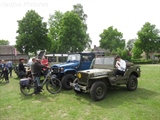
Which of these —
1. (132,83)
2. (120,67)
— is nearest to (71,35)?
(132,83)

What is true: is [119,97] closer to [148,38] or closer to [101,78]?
[101,78]

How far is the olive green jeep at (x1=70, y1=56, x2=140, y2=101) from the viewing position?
5.76 meters

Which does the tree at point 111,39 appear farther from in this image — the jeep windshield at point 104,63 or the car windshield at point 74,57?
the jeep windshield at point 104,63

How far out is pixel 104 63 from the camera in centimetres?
700

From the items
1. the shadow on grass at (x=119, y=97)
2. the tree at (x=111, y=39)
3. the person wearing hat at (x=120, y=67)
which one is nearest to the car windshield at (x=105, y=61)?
the person wearing hat at (x=120, y=67)

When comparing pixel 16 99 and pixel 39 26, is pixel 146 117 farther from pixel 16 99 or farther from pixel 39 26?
pixel 39 26

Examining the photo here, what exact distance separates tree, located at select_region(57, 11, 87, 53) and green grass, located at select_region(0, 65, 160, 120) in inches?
918

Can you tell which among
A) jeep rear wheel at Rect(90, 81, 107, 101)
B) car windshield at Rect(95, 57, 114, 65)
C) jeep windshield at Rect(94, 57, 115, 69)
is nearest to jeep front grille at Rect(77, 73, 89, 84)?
jeep rear wheel at Rect(90, 81, 107, 101)

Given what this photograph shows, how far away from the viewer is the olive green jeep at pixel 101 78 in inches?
227

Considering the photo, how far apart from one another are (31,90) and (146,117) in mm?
5519

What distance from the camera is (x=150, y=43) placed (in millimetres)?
42562

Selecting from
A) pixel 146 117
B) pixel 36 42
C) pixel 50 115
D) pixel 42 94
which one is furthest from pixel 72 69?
pixel 36 42

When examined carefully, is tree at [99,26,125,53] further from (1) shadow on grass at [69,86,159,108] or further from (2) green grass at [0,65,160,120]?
(2) green grass at [0,65,160,120]

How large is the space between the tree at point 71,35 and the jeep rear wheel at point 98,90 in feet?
78.2
